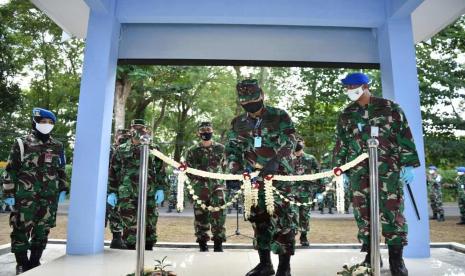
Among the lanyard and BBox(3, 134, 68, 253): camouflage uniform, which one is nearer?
the lanyard

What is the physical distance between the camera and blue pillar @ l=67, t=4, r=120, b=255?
16.8ft

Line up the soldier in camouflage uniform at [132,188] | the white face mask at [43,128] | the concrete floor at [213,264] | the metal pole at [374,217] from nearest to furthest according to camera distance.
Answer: the metal pole at [374,217] → the concrete floor at [213,264] → the white face mask at [43,128] → the soldier in camouflage uniform at [132,188]

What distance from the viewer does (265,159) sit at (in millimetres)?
3818

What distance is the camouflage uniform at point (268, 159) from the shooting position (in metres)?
3.71

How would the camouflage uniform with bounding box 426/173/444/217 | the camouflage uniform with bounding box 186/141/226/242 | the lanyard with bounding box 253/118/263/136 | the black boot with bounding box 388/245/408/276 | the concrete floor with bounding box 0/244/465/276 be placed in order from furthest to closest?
1. the camouflage uniform with bounding box 426/173/444/217
2. the camouflage uniform with bounding box 186/141/226/242
3. the concrete floor with bounding box 0/244/465/276
4. the lanyard with bounding box 253/118/263/136
5. the black boot with bounding box 388/245/408/276

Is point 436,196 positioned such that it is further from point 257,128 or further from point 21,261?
point 21,261

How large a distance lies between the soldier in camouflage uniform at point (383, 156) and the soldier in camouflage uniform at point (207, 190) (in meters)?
2.75

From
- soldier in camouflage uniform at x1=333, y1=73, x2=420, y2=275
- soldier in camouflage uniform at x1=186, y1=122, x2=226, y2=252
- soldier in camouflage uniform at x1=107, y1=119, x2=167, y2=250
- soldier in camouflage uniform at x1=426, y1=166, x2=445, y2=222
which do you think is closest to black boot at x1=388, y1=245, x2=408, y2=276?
soldier in camouflage uniform at x1=333, y1=73, x2=420, y2=275

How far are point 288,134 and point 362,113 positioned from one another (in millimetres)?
814

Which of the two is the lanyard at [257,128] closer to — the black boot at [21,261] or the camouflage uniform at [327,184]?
the camouflage uniform at [327,184]

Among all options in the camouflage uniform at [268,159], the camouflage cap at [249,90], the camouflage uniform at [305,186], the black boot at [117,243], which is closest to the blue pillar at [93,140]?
the black boot at [117,243]

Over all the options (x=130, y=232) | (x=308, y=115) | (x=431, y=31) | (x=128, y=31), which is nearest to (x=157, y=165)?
(x=130, y=232)

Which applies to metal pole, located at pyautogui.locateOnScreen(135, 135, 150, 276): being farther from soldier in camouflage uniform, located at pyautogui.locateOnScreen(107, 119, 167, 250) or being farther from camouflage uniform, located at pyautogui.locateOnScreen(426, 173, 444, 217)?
camouflage uniform, located at pyautogui.locateOnScreen(426, 173, 444, 217)

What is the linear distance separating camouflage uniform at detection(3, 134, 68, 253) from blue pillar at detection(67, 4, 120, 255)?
28cm
